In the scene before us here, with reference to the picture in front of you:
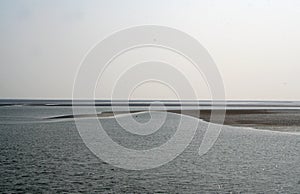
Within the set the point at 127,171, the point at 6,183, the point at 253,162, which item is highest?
the point at 253,162

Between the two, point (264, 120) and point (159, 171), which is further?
point (264, 120)

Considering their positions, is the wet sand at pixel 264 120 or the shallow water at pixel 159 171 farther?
the wet sand at pixel 264 120

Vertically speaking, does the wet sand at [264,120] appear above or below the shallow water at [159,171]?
above

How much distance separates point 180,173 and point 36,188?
811 cm

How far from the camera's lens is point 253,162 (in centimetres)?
2716

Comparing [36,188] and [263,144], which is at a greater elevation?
[263,144]

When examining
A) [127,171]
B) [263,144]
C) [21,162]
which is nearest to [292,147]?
[263,144]

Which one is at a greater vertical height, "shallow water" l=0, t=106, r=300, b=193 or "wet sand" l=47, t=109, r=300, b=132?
"wet sand" l=47, t=109, r=300, b=132

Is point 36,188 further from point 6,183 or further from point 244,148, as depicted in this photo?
point 244,148

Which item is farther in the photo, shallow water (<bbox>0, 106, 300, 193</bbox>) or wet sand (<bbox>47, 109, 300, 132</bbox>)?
wet sand (<bbox>47, 109, 300, 132</bbox>)

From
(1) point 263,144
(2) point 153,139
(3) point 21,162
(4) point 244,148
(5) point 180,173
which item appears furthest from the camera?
(2) point 153,139

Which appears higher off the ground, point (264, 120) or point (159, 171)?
point (264, 120)

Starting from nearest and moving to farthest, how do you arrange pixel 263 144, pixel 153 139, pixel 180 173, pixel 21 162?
pixel 180 173 → pixel 21 162 → pixel 263 144 → pixel 153 139

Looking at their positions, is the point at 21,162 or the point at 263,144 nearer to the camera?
the point at 21,162
